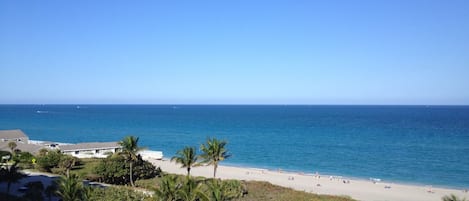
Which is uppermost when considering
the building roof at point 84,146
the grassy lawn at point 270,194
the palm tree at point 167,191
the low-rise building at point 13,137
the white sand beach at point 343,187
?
the palm tree at point 167,191

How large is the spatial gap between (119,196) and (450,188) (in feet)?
148

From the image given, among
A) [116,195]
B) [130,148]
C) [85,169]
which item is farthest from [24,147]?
[116,195]

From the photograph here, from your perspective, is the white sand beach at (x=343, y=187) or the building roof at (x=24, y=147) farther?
the building roof at (x=24, y=147)

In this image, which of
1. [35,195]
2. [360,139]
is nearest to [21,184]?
[35,195]

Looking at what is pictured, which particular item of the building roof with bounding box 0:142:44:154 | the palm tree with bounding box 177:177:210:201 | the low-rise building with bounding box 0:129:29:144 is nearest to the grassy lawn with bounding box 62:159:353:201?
the palm tree with bounding box 177:177:210:201

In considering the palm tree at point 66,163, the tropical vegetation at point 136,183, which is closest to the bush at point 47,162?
the tropical vegetation at point 136,183

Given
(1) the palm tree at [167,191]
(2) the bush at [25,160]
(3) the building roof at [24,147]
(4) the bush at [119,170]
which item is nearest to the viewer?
(1) the palm tree at [167,191]

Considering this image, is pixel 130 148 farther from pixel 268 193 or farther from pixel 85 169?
pixel 268 193

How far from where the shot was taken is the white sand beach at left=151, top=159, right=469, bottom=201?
47344mm

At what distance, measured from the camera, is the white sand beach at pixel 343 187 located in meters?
47.3

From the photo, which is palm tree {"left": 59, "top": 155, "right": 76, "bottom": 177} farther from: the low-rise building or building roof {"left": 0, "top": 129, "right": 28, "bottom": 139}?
building roof {"left": 0, "top": 129, "right": 28, "bottom": 139}

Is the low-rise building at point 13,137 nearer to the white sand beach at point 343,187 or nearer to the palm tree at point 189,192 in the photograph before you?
the white sand beach at point 343,187

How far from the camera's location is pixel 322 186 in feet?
174

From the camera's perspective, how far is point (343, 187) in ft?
173
